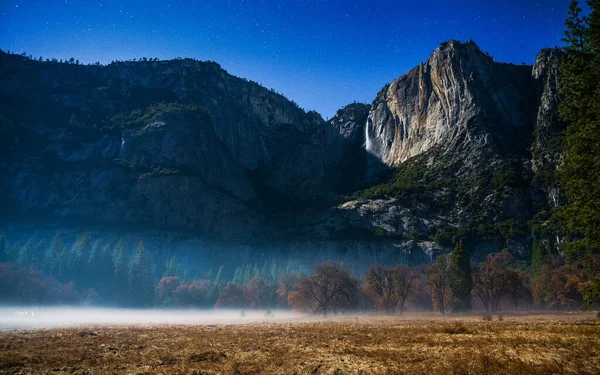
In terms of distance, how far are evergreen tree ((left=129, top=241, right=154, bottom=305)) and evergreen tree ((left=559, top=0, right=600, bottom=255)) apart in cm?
13186

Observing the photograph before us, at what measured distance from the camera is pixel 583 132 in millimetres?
21125

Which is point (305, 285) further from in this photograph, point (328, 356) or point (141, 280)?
point (141, 280)

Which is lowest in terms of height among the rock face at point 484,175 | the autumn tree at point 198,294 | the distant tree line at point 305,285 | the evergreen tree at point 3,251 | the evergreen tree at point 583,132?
the autumn tree at point 198,294

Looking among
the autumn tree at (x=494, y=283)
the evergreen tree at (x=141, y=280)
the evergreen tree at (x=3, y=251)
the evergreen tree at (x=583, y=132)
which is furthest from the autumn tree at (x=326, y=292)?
the evergreen tree at (x=3, y=251)

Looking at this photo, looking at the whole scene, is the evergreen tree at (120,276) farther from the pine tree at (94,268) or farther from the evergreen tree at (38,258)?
the evergreen tree at (38,258)

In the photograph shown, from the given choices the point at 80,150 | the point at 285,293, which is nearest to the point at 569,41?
the point at 285,293

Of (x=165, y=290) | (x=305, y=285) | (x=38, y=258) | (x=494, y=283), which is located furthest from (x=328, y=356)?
(x=38, y=258)

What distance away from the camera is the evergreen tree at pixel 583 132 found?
21016 mm

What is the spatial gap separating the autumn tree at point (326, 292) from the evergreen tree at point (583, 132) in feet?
196

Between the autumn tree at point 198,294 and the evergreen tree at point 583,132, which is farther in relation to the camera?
the autumn tree at point 198,294

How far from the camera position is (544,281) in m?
86.0

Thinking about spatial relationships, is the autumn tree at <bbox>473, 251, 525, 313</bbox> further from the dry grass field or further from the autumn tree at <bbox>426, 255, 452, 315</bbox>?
the dry grass field

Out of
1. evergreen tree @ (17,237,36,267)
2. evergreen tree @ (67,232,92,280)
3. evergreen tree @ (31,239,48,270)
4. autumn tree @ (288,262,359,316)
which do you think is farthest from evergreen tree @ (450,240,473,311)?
evergreen tree @ (17,237,36,267)

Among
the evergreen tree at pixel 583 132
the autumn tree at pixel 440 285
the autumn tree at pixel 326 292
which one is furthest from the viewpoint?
the autumn tree at pixel 440 285
